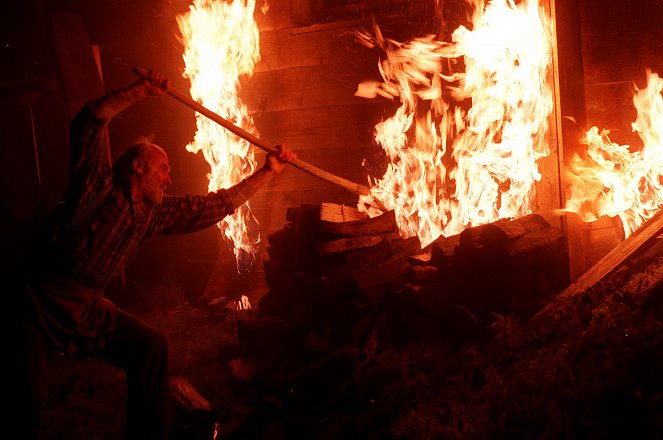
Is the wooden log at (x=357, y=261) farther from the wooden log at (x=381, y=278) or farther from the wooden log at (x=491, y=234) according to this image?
the wooden log at (x=491, y=234)

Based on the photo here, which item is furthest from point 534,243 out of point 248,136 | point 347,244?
point 248,136

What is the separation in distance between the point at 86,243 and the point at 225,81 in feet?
13.1

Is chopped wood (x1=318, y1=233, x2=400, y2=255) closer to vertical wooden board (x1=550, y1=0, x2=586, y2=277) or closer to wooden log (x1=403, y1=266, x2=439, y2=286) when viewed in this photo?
wooden log (x1=403, y1=266, x2=439, y2=286)

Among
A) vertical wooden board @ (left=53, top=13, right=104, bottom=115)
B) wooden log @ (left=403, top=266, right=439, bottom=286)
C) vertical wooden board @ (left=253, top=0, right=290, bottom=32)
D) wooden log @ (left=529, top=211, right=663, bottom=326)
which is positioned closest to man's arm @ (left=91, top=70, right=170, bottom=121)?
wooden log @ (left=403, top=266, right=439, bottom=286)

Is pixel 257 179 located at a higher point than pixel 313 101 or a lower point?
lower

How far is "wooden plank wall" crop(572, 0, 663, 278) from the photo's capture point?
600 centimetres

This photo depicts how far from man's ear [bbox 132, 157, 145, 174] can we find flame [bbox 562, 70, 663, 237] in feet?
13.7

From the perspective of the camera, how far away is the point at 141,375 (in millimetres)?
4086

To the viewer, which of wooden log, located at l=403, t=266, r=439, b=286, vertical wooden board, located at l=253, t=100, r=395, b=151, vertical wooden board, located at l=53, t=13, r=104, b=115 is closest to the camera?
wooden log, located at l=403, t=266, r=439, b=286

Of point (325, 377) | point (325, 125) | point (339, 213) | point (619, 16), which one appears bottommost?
point (325, 377)

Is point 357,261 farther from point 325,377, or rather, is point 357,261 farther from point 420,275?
point 325,377

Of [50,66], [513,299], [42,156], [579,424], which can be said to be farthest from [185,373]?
[50,66]

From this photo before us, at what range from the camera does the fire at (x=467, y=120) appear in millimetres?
5977

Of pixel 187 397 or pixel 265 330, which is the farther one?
pixel 265 330
